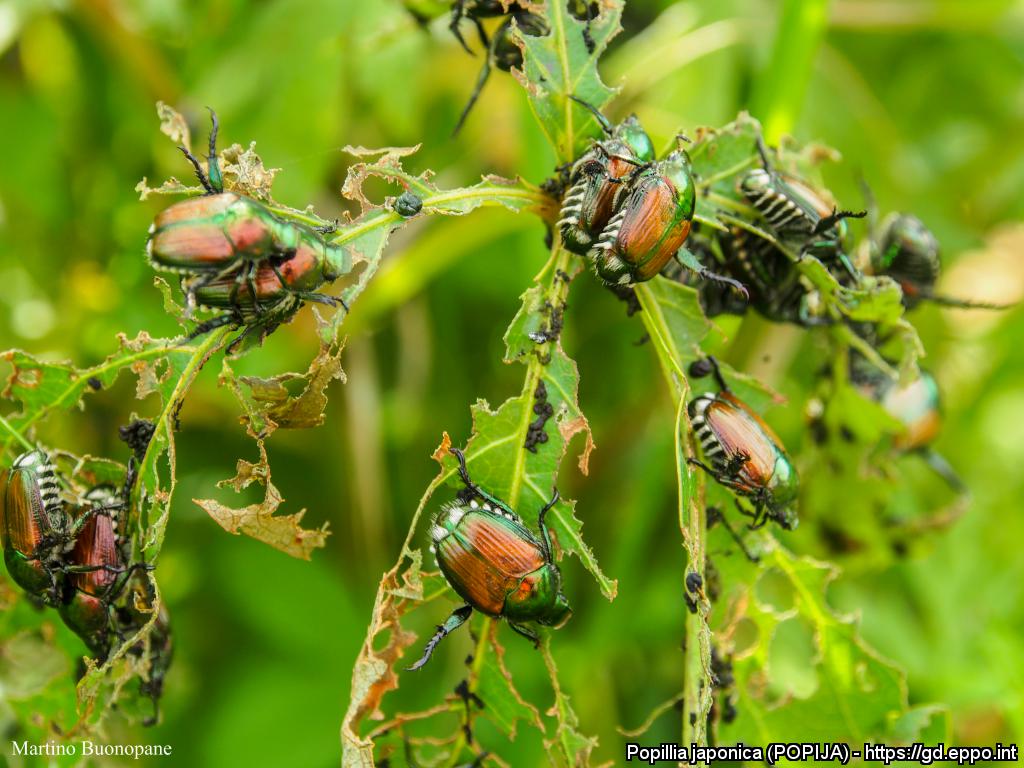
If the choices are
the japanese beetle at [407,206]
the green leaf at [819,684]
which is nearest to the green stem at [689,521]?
the green leaf at [819,684]

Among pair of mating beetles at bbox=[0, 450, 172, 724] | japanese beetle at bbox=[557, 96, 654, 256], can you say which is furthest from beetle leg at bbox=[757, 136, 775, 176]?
pair of mating beetles at bbox=[0, 450, 172, 724]

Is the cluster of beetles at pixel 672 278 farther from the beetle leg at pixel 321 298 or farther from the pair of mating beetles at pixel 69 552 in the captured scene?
the pair of mating beetles at pixel 69 552

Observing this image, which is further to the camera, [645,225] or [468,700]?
[468,700]

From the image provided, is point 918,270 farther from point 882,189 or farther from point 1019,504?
point 1019,504

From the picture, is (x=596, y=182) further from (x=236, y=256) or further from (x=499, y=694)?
(x=499, y=694)

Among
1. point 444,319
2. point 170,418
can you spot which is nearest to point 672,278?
point 170,418

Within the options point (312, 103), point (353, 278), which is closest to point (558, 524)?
point (353, 278)
